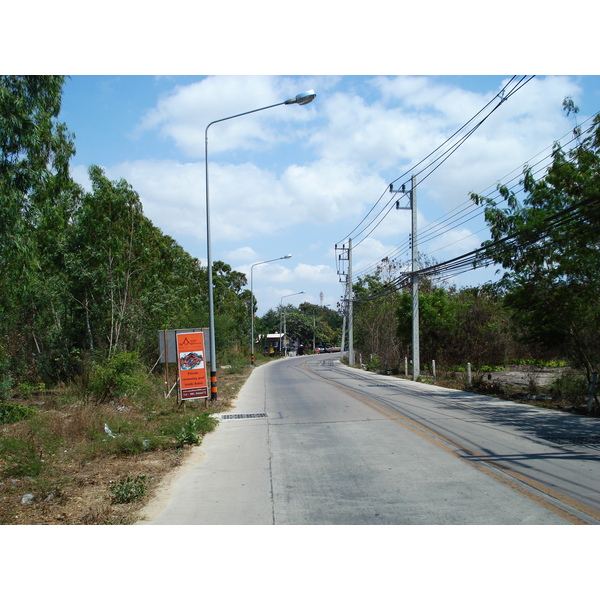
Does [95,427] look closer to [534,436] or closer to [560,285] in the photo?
[534,436]

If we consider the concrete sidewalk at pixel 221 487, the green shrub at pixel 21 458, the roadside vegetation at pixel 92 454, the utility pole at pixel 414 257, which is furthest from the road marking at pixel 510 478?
the utility pole at pixel 414 257

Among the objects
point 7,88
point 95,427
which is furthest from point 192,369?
point 7,88

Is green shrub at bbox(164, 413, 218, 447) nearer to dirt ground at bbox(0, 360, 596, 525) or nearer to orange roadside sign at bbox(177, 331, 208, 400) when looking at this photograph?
dirt ground at bbox(0, 360, 596, 525)

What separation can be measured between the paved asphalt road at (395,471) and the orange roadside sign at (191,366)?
161 cm

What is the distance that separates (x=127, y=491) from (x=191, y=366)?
853 centimetres

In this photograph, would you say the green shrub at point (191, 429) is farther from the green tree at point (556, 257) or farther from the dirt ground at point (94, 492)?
the green tree at point (556, 257)

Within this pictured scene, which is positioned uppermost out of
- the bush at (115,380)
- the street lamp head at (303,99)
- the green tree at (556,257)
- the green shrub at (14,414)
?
the street lamp head at (303,99)

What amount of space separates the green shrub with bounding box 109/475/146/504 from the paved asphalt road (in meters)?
0.43

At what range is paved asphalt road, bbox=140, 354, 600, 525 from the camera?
5.71 metres

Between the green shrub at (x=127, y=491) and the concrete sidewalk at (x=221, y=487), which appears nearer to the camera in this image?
the concrete sidewalk at (x=221, y=487)

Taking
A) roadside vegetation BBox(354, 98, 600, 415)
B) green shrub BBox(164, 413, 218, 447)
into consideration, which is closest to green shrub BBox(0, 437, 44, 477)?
green shrub BBox(164, 413, 218, 447)

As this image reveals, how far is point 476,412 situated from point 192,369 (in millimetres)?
7934

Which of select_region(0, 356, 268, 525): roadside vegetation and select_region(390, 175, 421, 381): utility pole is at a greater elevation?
select_region(390, 175, 421, 381): utility pole

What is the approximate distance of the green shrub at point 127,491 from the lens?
6.40m
